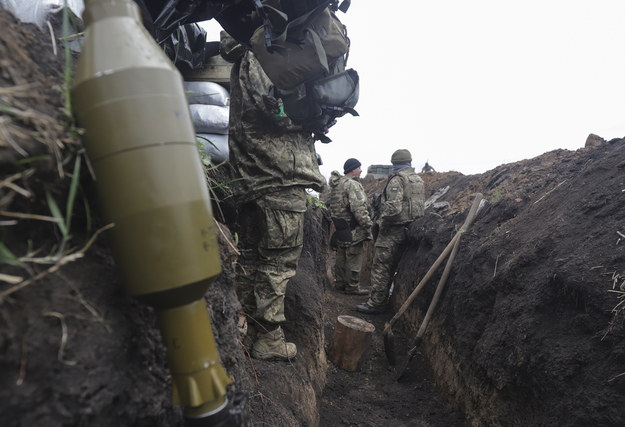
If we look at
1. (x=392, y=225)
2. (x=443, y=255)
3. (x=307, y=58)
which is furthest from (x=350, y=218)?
(x=307, y=58)

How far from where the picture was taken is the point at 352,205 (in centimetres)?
728

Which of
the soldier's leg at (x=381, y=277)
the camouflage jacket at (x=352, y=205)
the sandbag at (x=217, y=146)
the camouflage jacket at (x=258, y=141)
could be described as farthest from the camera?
the camouflage jacket at (x=352, y=205)

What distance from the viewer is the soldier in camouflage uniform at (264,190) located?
2676 mm

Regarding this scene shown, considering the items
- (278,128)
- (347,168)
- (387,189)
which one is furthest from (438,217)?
(278,128)

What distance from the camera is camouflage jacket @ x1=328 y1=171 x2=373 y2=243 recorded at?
7.28 meters

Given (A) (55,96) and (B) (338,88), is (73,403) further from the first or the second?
(B) (338,88)

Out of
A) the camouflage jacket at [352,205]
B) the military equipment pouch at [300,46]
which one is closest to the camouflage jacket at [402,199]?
the camouflage jacket at [352,205]

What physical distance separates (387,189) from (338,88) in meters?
4.24

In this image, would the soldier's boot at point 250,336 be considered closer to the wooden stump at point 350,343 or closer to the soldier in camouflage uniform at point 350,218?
the wooden stump at point 350,343

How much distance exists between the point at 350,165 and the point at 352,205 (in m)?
1.04

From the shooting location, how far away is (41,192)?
0.76 metres

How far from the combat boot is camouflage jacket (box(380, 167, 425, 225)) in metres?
3.97

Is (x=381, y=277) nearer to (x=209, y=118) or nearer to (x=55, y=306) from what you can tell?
(x=209, y=118)

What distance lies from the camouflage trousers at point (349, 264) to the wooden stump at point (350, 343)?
3.42 meters
